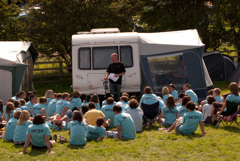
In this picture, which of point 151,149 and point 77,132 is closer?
point 151,149

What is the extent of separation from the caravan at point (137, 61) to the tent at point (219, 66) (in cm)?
548

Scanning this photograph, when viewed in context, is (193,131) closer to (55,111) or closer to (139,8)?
(55,111)

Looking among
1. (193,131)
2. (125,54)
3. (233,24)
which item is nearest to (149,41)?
(125,54)

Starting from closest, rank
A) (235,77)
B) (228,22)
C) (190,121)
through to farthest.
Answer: (190,121)
(235,77)
(228,22)

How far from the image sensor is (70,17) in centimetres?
2128

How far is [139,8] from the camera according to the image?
22578mm

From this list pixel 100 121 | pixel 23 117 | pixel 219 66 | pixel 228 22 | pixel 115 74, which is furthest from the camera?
pixel 228 22

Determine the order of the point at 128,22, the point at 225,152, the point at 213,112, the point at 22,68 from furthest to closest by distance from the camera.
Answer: the point at 128,22
the point at 22,68
the point at 213,112
the point at 225,152

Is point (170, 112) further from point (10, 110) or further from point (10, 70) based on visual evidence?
point (10, 70)

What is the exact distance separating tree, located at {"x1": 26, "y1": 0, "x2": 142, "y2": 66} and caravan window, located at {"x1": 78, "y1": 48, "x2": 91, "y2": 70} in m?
5.92

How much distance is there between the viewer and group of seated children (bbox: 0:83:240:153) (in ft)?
30.2

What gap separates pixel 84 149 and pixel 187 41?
310 inches

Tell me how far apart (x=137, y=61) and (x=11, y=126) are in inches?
253

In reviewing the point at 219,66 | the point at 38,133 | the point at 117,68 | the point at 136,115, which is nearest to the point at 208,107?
the point at 136,115
